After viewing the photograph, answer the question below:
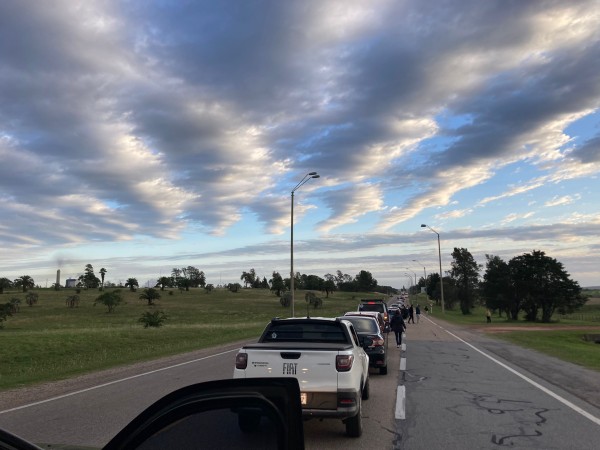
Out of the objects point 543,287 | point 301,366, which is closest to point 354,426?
point 301,366

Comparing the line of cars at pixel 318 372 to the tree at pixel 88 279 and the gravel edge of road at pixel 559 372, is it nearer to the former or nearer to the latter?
the gravel edge of road at pixel 559 372

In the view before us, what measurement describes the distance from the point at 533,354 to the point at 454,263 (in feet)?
256

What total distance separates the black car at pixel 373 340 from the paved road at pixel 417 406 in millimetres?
385

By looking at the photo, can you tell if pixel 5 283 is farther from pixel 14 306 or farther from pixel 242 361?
pixel 242 361

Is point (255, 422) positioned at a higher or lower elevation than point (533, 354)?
higher

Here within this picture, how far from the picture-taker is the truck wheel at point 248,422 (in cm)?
221

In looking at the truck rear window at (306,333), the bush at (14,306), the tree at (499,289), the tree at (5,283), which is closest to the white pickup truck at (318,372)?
the truck rear window at (306,333)

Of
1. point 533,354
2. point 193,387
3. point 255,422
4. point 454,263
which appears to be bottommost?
point 533,354

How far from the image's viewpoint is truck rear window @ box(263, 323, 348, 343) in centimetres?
871

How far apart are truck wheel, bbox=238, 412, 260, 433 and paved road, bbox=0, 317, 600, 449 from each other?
504cm

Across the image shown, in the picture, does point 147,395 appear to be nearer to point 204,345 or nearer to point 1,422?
point 1,422

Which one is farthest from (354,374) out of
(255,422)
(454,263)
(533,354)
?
(454,263)

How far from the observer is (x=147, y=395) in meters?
10.6

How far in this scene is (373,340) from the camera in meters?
13.5
